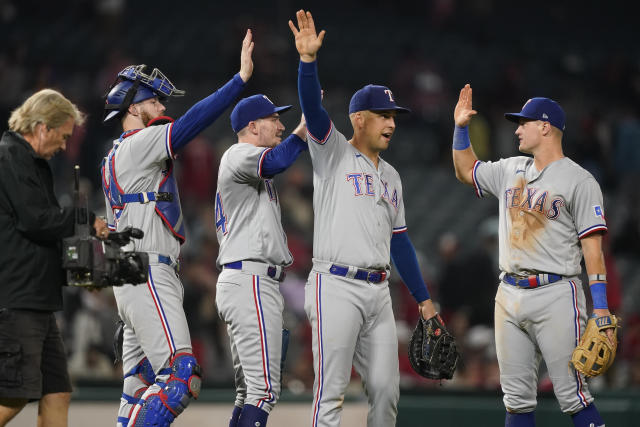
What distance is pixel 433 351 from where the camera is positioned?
5.17 meters

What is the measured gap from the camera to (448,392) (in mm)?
7238

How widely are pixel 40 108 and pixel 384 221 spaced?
6.03ft

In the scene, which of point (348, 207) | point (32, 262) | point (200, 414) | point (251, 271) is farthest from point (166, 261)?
point (200, 414)

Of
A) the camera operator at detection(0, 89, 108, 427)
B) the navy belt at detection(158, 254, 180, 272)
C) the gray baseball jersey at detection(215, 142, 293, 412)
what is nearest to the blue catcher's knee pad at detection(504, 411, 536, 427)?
the gray baseball jersey at detection(215, 142, 293, 412)

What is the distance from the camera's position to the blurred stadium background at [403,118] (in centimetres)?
833

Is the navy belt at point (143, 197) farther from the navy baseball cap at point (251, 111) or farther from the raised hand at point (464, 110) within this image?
the raised hand at point (464, 110)

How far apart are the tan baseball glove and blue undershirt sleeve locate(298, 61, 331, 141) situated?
1777 millimetres

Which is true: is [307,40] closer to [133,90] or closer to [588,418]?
[133,90]

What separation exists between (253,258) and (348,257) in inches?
20.6

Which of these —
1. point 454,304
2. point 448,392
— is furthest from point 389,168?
point 454,304

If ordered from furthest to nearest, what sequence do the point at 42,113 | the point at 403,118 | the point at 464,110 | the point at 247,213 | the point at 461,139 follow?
the point at 403,118 < the point at 461,139 < the point at 464,110 < the point at 247,213 < the point at 42,113

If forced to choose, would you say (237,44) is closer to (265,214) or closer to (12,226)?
(265,214)

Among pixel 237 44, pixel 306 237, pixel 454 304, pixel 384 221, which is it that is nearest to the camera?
pixel 384 221

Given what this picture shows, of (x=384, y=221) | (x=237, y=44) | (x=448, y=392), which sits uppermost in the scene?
(x=237, y=44)
